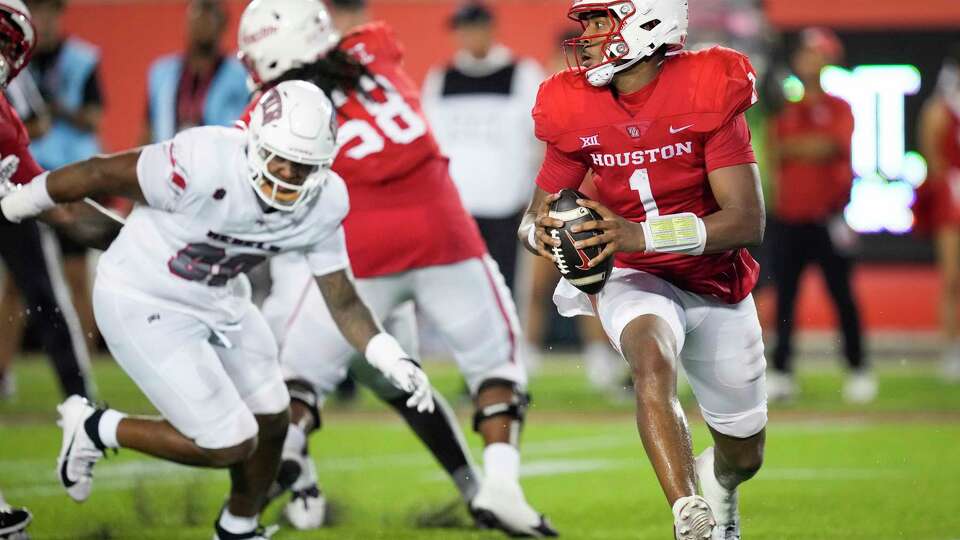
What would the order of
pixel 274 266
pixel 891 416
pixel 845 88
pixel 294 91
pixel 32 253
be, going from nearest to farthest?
pixel 294 91, pixel 274 266, pixel 32 253, pixel 891 416, pixel 845 88

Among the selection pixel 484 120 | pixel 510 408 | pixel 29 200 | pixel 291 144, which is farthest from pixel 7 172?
pixel 484 120

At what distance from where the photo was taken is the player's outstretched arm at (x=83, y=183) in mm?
4406

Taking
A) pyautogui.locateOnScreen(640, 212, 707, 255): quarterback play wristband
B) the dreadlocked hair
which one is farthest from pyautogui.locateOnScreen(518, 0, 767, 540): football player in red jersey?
the dreadlocked hair

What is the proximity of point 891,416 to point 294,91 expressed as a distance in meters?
5.15

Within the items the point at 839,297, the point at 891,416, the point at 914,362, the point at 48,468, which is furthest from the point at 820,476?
the point at 914,362

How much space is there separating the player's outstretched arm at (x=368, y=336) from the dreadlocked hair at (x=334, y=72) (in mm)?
976

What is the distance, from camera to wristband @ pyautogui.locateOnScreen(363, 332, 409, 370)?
177 inches

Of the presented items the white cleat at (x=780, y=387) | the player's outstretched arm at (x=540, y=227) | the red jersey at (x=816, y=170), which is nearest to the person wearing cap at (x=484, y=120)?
the red jersey at (x=816, y=170)

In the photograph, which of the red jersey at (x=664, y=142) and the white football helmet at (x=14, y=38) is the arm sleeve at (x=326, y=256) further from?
the white football helmet at (x=14, y=38)

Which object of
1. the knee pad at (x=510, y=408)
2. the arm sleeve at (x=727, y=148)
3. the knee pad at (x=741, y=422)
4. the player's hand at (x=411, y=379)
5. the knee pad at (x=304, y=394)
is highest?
the arm sleeve at (x=727, y=148)

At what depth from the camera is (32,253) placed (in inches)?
274

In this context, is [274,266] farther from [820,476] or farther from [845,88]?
[845,88]

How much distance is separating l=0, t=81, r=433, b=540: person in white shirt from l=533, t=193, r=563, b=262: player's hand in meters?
0.57

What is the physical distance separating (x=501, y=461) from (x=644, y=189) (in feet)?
4.22
